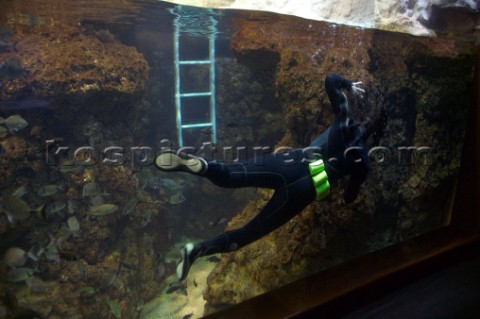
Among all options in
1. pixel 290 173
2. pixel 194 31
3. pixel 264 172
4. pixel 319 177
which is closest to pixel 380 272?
pixel 319 177

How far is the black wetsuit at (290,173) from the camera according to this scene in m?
3.81

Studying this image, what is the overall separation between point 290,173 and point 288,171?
0.04 meters

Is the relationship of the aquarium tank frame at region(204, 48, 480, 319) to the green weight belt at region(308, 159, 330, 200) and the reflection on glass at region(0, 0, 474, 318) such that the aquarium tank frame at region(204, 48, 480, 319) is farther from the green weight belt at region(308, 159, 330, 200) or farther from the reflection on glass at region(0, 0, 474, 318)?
the green weight belt at region(308, 159, 330, 200)

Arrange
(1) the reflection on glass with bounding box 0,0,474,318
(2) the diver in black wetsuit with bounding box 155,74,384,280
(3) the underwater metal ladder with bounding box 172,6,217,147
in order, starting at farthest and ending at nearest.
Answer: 1. (3) the underwater metal ladder with bounding box 172,6,217,147
2. (1) the reflection on glass with bounding box 0,0,474,318
3. (2) the diver in black wetsuit with bounding box 155,74,384,280

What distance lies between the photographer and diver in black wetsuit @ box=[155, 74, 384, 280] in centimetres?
358

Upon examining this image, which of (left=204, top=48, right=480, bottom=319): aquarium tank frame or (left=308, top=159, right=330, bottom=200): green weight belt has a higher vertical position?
(left=308, top=159, right=330, bottom=200): green weight belt

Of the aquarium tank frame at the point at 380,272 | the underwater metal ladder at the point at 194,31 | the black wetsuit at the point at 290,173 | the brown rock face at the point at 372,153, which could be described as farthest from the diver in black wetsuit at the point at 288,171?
the underwater metal ladder at the point at 194,31

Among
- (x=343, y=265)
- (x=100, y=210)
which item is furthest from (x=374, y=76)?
(x=100, y=210)

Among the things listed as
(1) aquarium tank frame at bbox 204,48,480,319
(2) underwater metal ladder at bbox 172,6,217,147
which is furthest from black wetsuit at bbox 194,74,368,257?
(2) underwater metal ladder at bbox 172,6,217,147

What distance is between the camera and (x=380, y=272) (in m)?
3.57

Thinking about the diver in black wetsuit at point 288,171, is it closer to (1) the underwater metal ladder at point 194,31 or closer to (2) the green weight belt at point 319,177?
(2) the green weight belt at point 319,177

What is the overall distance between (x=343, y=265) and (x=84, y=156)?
710cm

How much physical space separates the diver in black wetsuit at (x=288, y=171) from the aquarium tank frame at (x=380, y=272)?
82 centimetres

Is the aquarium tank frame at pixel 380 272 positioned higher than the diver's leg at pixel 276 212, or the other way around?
the diver's leg at pixel 276 212
